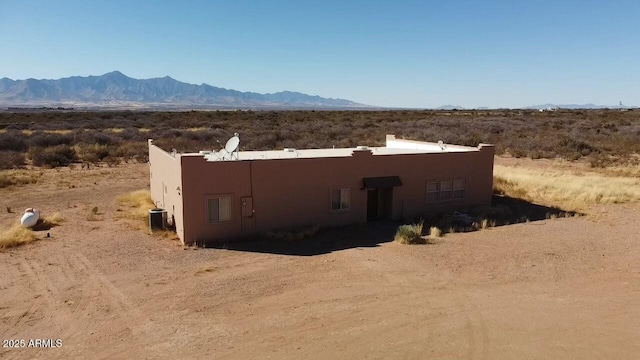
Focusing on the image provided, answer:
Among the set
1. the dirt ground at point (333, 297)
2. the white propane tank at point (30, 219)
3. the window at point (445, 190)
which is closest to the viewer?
the dirt ground at point (333, 297)

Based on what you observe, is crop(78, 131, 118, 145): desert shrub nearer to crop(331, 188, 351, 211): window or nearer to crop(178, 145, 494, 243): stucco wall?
crop(178, 145, 494, 243): stucco wall

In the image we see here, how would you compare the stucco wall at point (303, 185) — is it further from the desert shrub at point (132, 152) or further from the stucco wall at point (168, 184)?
the desert shrub at point (132, 152)

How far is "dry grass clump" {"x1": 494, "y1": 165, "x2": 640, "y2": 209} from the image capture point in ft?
83.3

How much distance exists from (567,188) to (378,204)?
12515 mm

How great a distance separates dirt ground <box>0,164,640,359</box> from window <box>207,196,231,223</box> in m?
1.42

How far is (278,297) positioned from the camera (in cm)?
1247

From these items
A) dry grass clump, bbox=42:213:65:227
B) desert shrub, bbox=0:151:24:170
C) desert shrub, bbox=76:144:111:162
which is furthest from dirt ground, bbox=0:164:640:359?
desert shrub, bbox=76:144:111:162

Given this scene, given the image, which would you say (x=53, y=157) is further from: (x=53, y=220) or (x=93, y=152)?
(x=53, y=220)

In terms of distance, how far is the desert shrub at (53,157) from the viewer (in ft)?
118

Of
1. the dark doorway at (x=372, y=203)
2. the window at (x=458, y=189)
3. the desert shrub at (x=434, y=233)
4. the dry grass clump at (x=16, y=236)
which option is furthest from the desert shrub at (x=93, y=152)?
the desert shrub at (x=434, y=233)

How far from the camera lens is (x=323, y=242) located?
58.0 ft

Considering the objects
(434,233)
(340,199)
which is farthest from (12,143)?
(434,233)

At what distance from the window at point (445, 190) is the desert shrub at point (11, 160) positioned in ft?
93.8

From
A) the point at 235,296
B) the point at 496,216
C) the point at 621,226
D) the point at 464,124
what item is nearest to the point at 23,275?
the point at 235,296
